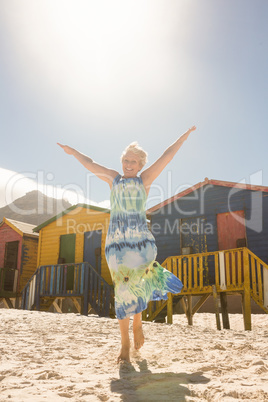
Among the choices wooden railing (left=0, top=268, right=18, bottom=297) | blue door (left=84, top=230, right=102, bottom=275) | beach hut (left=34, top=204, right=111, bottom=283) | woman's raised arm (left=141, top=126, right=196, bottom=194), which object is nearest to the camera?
woman's raised arm (left=141, top=126, right=196, bottom=194)

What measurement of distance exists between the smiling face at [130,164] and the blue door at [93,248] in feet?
44.3

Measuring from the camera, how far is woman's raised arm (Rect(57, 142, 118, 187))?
3301mm

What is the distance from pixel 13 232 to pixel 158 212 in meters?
9.86

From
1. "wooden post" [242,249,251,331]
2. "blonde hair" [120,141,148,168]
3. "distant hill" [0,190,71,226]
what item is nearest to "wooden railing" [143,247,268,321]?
"wooden post" [242,249,251,331]

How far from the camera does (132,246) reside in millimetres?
2963

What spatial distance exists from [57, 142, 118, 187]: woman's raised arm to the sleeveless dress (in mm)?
96

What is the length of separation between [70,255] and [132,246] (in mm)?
15003

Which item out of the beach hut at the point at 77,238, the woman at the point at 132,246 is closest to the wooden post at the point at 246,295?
the woman at the point at 132,246

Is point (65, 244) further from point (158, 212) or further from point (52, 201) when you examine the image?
point (52, 201)

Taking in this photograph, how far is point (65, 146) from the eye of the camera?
11.8ft

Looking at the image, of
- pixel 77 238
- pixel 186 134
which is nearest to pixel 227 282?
pixel 186 134

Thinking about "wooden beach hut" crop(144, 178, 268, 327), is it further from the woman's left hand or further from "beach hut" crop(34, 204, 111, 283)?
the woman's left hand

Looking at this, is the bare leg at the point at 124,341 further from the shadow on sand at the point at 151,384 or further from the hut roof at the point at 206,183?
the hut roof at the point at 206,183

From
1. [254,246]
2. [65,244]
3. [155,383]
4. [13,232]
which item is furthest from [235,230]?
[13,232]
